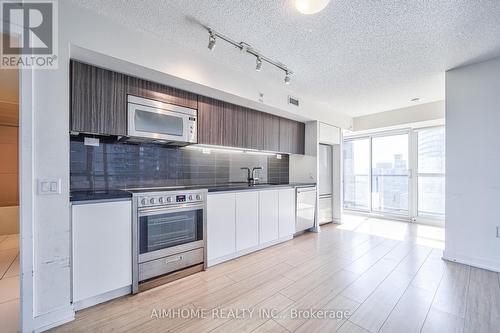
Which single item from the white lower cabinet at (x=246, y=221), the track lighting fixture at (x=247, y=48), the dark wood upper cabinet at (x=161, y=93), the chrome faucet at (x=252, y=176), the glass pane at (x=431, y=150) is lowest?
the white lower cabinet at (x=246, y=221)

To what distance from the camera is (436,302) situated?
6.24 ft

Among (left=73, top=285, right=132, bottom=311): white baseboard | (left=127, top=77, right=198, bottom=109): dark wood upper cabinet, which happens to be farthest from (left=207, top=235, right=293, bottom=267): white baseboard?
(left=127, top=77, right=198, bottom=109): dark wood upper cabinet

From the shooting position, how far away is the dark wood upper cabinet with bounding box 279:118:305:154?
13.1ft

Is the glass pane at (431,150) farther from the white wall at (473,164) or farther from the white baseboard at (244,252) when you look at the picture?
the white baseboard at (244,252)

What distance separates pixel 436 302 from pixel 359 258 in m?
0.98

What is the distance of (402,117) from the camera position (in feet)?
14.8

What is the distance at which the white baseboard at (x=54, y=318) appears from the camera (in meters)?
1.54

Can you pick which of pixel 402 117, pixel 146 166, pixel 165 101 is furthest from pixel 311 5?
pixel 402 117

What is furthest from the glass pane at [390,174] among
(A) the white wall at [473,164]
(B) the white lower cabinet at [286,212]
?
(B) the white lower cabinet at [286,212]

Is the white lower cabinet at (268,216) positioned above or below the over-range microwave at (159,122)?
below

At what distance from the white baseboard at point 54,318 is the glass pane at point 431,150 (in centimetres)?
628

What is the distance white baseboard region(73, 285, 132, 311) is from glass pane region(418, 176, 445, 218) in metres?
5.81

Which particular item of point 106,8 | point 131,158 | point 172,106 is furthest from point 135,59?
point 131,158

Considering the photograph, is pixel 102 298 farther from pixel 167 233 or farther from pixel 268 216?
pixel 268 216
